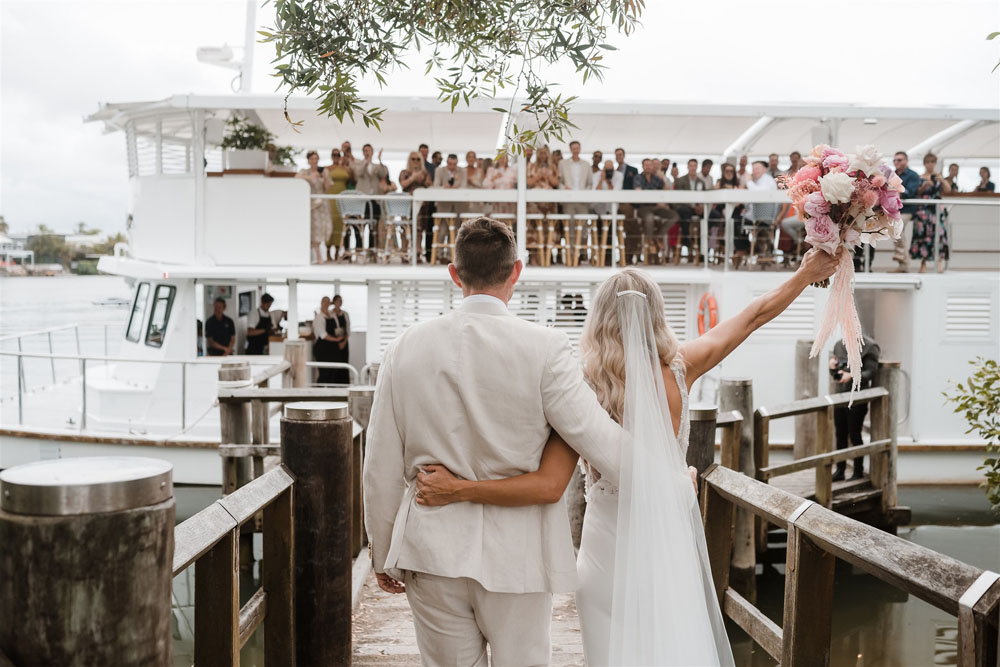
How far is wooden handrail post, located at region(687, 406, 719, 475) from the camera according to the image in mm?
4180

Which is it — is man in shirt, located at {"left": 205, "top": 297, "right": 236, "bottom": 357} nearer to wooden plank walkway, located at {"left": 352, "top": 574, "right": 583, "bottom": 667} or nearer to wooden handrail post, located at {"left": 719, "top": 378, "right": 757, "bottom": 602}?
wooden handrail post, located at {"left": 719, "top": 378, "right": 757, "bottom": 602}

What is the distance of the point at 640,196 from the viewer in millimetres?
12859

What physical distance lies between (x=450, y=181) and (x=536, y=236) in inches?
60.3

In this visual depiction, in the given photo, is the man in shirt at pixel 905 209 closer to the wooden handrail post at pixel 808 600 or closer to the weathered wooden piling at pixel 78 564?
the wooden handrail post at pixel 808 600

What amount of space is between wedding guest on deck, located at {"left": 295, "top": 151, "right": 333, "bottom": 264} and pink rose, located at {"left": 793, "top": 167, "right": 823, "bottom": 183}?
10693mm

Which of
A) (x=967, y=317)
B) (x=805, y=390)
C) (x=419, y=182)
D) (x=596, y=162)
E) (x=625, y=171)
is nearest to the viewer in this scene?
(x=805, y=390)

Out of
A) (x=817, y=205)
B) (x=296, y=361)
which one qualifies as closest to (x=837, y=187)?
(x=817, y=205)

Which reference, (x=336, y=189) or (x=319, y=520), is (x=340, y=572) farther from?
(x=336, y=189)

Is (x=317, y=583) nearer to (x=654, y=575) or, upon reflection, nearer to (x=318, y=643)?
(x=318, y=643)

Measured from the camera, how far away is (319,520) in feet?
12.2

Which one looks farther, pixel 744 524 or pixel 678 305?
pixel 678 305

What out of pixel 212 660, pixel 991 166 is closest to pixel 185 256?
pixel 212 660

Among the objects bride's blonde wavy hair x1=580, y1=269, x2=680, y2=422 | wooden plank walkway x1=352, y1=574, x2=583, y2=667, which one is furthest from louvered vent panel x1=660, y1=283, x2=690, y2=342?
bride's blonde wavy hair x1=580, y1=269, x2=680, y2=422

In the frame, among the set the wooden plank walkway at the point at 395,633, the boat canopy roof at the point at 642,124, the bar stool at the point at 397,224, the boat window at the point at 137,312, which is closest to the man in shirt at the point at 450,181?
the bar stool at the point at 397,224
